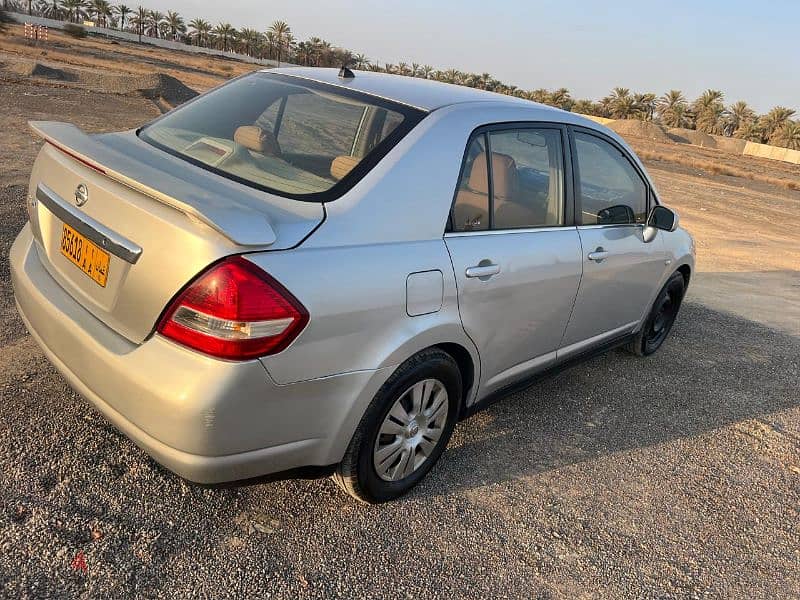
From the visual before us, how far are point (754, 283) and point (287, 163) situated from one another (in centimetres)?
795

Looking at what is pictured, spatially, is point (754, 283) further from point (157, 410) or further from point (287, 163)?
point (157, 410)

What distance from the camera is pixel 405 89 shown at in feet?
10.4

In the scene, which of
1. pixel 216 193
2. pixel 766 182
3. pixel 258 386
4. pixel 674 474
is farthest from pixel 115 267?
pixel 766 182

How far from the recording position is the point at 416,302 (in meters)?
2.56

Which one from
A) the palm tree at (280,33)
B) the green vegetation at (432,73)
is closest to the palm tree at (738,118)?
the green vegetation at (432,73)

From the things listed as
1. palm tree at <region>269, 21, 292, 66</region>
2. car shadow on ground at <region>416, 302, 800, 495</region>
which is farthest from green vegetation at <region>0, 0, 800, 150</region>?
car shadow on ground at <region>416, 302, 800, 495</region>

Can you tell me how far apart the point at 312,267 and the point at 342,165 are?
0.62 meters

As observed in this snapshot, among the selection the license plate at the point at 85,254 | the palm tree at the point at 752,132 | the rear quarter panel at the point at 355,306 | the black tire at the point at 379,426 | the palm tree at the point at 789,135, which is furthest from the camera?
the palm tree at the point at 752,132

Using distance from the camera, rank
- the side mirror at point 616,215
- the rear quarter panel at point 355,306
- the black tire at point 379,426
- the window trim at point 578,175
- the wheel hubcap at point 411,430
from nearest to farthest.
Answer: the rear quarter panel at point 355,306 < the black tire at point 379,426 < the wheel hubcap at point 411,430 < the window trim at point 578,175 < the side mirror at point 616,215

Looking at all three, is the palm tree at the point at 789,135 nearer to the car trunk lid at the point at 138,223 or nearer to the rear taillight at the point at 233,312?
the car trunk lid at the point at 138,223

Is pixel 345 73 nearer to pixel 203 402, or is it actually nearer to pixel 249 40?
pixel 203 402

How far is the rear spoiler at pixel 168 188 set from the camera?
2078 mm

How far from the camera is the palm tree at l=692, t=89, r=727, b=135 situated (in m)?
78.2

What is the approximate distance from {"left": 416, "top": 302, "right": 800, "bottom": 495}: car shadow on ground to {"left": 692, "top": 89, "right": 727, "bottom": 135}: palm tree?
8249 cm
